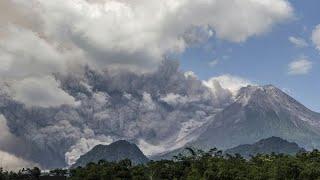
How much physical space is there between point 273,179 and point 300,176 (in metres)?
11.0

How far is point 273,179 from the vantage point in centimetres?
19750

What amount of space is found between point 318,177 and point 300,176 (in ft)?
29.2

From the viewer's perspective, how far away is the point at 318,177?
192 metres

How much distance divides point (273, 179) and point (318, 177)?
1623cm

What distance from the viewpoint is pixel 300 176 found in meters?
200
